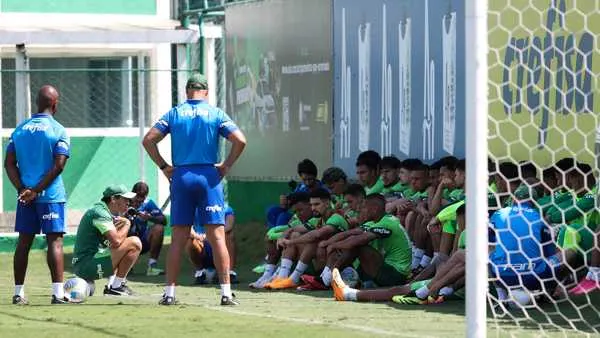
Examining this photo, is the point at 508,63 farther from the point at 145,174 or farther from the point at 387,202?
the point at 145,174

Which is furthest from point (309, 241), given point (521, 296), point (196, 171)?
point (521, 296)

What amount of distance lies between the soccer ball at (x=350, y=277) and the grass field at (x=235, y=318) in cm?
30

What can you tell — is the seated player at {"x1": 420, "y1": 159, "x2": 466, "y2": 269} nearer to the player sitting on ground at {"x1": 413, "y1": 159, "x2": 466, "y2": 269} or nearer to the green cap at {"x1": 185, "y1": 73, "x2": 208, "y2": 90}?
the player sitting on ground at {"x1": 413, "y1": 159, "x2": 466, "y2": 269}

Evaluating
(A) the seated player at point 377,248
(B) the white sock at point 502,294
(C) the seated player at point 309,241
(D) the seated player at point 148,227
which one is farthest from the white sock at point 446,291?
(D) the seated player at point 148,227

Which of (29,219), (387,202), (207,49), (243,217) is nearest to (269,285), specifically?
(387,202)

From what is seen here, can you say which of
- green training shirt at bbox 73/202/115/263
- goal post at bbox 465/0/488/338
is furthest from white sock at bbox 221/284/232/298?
goal post at bbox 465/0/488/338

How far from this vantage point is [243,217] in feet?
75.3

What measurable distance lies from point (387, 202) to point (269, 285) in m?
1.54

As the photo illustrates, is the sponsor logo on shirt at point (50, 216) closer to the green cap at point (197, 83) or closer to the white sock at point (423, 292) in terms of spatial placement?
the green cap at point (197, 83)

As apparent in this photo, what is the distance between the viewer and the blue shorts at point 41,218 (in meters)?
13.9

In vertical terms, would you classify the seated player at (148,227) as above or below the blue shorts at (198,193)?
below

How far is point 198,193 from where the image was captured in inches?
538

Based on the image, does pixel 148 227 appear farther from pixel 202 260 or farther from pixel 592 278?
pixel 592 278

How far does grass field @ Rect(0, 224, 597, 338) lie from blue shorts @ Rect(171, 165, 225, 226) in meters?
0.77
